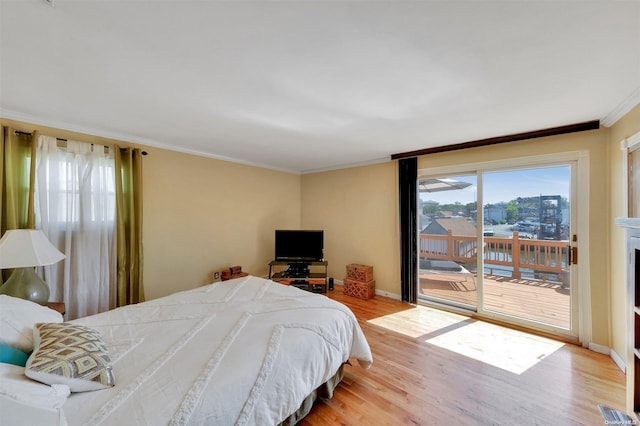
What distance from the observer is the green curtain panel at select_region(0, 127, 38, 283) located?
2168 millimetres

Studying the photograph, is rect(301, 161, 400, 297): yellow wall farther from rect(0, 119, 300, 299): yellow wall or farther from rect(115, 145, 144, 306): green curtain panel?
rect(115, 145, 144, 306): green curtain panel

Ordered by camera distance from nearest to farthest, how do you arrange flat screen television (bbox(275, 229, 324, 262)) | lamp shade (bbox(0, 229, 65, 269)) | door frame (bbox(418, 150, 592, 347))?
lamp shade (bbox(0, 229, 65, 269))
door frame (bbox(418, 150, 592, 347))
flat screen television (bbox(275, 229, 324, 262))

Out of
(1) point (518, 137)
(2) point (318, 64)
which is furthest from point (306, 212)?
(2) point (318, 64)

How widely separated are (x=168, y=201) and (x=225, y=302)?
198cm

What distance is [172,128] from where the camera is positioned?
263 centimetres

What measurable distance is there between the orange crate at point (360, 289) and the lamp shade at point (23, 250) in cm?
349

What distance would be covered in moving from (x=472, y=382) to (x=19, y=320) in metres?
3.07

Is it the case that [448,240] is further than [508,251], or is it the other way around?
[448,240]

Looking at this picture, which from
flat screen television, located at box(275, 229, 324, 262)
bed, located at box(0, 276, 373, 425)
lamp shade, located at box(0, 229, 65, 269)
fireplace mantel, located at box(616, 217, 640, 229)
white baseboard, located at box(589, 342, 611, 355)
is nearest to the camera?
bed, located at box(0, 276, 373, 425)

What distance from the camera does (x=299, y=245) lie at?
170 inches

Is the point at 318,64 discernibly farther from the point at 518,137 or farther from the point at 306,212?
the point at 306,212

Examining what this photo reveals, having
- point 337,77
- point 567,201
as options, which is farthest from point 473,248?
point 337,77

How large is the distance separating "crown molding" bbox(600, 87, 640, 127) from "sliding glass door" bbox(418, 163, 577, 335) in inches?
19.8

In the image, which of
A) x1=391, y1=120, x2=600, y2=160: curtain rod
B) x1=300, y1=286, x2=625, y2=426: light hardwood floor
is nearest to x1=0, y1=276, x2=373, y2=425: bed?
x1=300, y1=286, x2=625, y2=426: light hardwood floor
